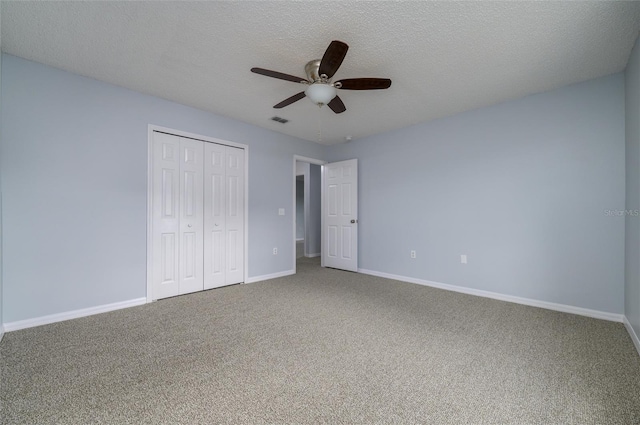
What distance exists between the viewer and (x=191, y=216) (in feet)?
12.1

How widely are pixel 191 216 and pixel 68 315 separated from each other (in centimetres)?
158

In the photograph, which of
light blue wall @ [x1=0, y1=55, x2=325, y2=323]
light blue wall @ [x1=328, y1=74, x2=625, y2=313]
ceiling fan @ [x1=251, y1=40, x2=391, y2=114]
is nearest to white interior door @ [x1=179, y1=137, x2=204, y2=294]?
light blue wall @ [x1=0, y1=55, x2=325, y2=323]

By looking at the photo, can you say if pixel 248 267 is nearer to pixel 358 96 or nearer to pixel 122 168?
pixel 122 168

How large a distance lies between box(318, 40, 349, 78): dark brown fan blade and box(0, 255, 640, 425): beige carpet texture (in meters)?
2.21

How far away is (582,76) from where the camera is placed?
9.18 ft

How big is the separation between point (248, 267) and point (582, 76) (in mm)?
4705

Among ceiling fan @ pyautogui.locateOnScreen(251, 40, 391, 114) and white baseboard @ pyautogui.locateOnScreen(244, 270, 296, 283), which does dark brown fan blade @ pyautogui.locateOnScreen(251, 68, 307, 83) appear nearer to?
ceiling fan @ pyautogui.locateOnScreen(251, 40, 391, 114)

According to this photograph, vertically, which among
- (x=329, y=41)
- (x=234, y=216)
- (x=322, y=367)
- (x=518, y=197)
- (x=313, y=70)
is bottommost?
(x=322, y=367)

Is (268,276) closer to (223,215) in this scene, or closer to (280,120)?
(223,215)

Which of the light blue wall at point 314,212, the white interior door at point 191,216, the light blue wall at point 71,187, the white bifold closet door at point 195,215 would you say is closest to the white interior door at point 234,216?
the white bifold closet door at point 195,215

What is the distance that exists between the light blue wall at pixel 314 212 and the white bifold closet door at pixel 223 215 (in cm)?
290

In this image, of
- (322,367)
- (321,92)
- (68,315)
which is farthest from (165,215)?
(322,367)

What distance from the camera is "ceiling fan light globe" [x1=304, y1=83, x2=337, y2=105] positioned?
2.40 m

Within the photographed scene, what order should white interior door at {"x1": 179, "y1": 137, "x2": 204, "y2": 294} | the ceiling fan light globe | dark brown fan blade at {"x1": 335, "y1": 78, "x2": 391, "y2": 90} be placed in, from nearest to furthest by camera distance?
dark brown fan blade at {"x1": 335, "y1": 78, "x2": 391, "y2": 90} < the ceiling fan light globe < white interior door at {"x1": 179, "y1": 137, "x2": 204, "y2": 294}
